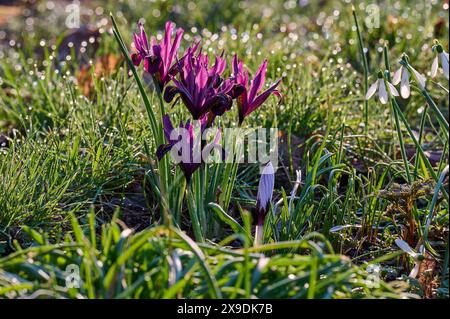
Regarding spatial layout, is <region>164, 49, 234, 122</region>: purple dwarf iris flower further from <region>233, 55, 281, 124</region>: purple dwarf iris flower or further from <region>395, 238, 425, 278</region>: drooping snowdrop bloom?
<region>395, 238, 425, 278</region>: drooping snowdrop bloom

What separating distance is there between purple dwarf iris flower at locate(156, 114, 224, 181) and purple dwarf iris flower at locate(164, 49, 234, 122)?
0.21 feet

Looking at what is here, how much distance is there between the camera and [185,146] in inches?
98.8

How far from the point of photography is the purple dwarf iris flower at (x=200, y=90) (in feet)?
8.13

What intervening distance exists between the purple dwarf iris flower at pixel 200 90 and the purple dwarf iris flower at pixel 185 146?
0.06 metres

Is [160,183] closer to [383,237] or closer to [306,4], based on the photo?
[383,237]

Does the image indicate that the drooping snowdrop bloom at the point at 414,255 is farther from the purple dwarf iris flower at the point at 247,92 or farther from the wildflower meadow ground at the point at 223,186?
the purple dwarf iris flower at the point at 247,92

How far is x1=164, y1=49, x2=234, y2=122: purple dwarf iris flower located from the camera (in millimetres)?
2477

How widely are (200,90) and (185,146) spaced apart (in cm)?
19

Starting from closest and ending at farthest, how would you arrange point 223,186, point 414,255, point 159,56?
point 414,255 < point 159,56 < point 223,186

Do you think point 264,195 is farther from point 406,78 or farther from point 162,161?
point 406,78

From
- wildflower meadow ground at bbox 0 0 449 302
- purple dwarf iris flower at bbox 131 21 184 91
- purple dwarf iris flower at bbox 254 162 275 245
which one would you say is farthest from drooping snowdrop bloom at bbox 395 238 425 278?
purple dwarf iris flower at bbox 131 21 184 91

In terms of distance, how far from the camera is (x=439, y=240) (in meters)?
2.81

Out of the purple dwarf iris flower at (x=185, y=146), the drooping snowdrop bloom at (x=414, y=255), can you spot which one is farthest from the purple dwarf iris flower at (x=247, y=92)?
the drooping snowdrop bloom at (x=414, y=255)

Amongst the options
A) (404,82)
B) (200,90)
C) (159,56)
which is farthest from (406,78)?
(159,56)
